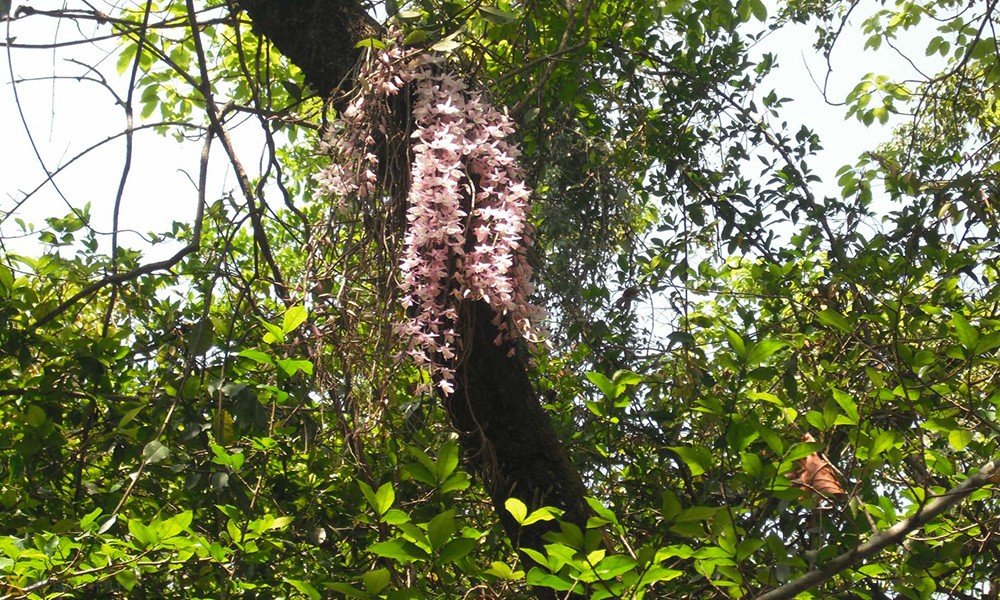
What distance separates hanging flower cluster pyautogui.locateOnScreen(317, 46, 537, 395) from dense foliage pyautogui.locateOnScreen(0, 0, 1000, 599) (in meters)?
0.07

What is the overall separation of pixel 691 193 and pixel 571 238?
0.35 metres

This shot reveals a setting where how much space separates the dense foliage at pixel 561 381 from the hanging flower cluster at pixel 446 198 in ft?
0.23

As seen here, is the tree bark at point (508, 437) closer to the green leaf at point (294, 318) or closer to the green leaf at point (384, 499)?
the green leaf at point (294, 318)

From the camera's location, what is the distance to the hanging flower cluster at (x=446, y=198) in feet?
5.07

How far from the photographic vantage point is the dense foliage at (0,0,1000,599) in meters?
1.35

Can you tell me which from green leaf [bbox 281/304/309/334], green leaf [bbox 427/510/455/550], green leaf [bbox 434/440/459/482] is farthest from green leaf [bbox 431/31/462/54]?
green leaf [bbox 427/510/455/550]

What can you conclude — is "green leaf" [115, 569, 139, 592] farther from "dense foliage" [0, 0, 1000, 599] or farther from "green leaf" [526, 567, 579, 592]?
"green leaf" [526, 567, 579, 592]

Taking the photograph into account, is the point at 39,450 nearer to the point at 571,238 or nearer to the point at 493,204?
the point at 493,204

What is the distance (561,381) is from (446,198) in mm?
980

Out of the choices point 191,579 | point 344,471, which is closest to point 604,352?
point 344,471

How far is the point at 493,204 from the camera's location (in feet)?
5.40

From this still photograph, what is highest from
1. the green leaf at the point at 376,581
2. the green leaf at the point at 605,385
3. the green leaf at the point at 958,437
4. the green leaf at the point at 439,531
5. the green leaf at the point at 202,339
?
the green leaf at the point at 202,339

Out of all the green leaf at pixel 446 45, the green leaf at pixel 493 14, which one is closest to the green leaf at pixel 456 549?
the green leaf at pixel 446 45

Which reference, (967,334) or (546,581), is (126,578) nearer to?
(546,581)
